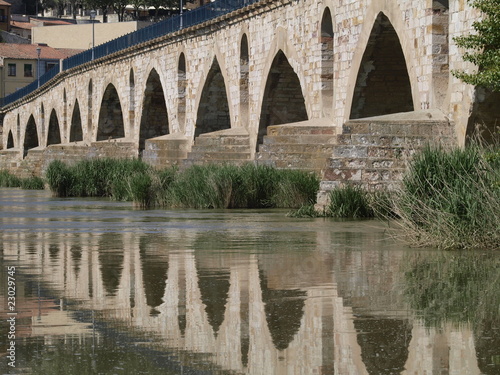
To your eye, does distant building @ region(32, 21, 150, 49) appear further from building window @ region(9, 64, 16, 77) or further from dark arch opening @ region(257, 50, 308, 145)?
dark arch opening @ region(257, 50, 308, 145)

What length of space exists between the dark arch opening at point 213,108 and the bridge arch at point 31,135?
32.8 metres

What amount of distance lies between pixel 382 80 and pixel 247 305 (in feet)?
53.7

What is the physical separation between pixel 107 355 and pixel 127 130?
37546 mm

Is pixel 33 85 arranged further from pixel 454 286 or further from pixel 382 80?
pixel 454 286

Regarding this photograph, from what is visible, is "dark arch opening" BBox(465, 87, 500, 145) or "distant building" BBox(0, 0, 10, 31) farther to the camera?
"distant building" BBox(0, 0, 10, 31)

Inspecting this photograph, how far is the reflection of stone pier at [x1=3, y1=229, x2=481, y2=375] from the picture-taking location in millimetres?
6321

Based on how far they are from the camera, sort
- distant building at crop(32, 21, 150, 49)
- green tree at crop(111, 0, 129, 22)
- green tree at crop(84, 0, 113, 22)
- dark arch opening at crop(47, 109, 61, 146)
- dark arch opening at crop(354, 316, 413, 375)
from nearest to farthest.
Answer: dark arch opening at crop(354, 316, 413, 375) < dark arch opening at crop(47, 109, 61, 146) < distant building at crop(32, 21, 150, 49) < green tree at crop(111, 0, 129, 22) < green tree at crop(84, 0, 113, 22)

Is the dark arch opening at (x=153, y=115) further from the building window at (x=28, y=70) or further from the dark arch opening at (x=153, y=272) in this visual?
the building window at (x=28, y=70)

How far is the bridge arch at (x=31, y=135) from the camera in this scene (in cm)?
6706

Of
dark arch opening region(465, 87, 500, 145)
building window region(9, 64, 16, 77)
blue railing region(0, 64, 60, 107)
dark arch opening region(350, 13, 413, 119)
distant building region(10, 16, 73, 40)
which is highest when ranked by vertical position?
distant building region(10, 16, 73, 40)

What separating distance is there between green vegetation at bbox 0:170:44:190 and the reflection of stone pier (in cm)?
2680

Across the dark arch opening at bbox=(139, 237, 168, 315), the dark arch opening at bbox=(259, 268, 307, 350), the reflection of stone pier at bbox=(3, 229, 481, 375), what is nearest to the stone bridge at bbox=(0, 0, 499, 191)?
the dark arch opening at bbox=(139, 237, 168, 315)

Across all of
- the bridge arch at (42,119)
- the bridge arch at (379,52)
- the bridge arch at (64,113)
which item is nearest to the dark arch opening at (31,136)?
the bridge arch at (42,119)

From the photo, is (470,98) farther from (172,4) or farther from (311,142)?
(172,4)
